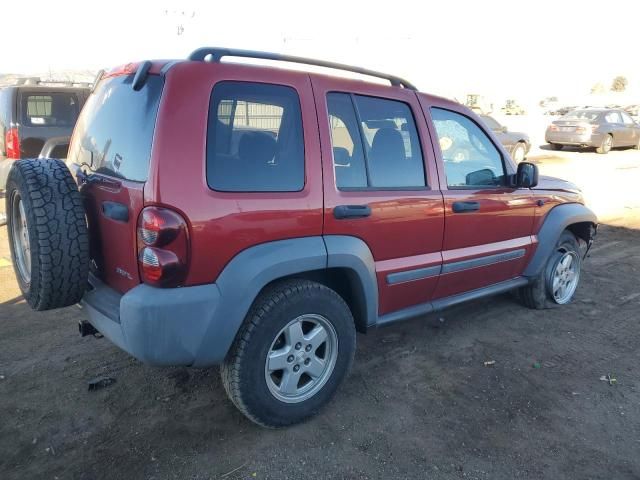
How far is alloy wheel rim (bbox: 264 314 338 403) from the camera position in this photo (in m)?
2.81

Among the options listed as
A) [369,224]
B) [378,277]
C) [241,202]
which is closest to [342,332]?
[378,277]

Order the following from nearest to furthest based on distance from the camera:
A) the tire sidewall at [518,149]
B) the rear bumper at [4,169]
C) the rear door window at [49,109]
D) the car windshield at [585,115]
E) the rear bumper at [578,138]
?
the rear bumper at [4,169] < the rear door window at [49,109] < the tire sidewall at [518,149] < the rear bumper at [578,138] < the car windshield at [585,115]

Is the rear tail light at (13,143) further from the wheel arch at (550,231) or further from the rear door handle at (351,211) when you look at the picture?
the wheel arch at (550,231)

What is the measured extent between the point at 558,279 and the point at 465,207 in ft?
Result: 5.98

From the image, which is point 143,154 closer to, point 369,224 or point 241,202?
point 241,202

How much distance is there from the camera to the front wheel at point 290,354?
2.66 meters

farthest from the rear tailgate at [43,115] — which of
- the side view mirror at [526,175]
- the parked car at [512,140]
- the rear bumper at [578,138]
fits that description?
the rear bumper at [578,138]

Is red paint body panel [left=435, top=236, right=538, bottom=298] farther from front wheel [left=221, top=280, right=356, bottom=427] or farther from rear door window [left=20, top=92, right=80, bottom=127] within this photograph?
rear door window [left=20, top=92, right=80, bottom=127]

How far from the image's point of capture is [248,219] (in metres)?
2.51

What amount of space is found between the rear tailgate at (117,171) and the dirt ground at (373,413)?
2.88ft

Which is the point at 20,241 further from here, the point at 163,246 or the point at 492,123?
the point at 492,123

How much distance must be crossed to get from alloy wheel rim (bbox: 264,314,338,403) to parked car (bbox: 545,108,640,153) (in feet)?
55.6

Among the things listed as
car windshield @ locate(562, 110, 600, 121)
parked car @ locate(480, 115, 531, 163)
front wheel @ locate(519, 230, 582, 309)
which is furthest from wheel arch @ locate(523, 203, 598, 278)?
car windshield @ locate(562, 110, 600, 121)

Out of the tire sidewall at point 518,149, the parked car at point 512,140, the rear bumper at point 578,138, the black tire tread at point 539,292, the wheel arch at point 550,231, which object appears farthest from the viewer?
the rear bumper at point 578,138
